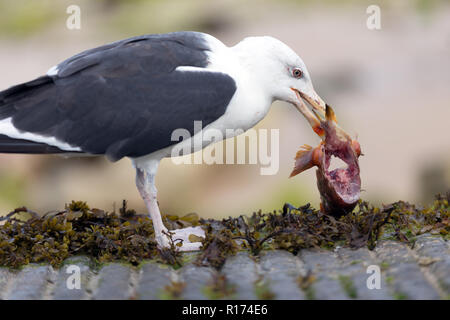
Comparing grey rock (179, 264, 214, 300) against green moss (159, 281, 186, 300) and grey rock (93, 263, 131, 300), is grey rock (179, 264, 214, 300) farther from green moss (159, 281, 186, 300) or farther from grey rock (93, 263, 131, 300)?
grey rock (93, 263, 131, 300)

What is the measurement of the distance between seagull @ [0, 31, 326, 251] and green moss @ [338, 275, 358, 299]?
1.19 m

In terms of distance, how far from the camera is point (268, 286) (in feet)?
14.1

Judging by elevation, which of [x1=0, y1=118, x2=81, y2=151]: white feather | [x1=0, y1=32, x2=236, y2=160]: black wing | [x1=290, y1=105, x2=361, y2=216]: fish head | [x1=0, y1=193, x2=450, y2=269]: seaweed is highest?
[x1=0, y1=32, x2=236, y2=160]: black wing

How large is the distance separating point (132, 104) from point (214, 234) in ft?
3.48

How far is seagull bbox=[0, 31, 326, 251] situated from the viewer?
5.29 m

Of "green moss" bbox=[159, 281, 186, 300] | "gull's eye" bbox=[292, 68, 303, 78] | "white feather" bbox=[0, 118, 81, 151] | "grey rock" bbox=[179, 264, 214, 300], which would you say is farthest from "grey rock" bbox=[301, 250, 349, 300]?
"white feather" bbox=[0, 118, 81, 151]

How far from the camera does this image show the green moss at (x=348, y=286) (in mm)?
4145

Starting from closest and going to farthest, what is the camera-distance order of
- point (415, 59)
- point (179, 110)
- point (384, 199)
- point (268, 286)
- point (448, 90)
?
point (268, 286)
point (179, 110)
point (384, 199)
point (448, 90)
point (415, 59)

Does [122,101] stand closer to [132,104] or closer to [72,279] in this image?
[132,104]

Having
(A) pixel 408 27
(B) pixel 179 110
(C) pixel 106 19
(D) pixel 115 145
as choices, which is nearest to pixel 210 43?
(B) pixel 179 110

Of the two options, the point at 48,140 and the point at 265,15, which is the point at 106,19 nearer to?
the point at 265,15

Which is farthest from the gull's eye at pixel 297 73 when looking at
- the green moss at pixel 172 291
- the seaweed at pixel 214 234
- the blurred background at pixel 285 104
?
the blurred background at pixel 285 104

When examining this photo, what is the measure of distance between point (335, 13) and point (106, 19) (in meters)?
5.76

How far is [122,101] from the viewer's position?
17.4 ft
